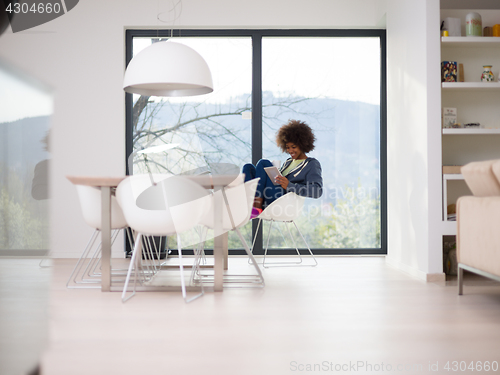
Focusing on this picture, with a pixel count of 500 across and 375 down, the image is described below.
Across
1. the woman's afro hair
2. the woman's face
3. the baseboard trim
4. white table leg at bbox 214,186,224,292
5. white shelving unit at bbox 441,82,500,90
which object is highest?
white shelving unit at bbox 441,82,500,90

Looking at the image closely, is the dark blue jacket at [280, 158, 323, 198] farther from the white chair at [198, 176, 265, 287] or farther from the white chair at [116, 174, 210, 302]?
the white chair at [116, 174, 210, 302]

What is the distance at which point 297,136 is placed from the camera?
457 centimetres

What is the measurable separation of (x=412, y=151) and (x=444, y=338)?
2138mm

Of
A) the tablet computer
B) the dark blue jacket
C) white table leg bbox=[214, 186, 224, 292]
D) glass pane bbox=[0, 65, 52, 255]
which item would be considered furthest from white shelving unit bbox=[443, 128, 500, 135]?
glass pane bbox=[0, 65, 52, 255]

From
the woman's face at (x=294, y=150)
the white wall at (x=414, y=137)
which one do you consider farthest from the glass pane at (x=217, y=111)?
the white wall at (x=414, y=137)

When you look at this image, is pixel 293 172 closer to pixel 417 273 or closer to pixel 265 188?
pixel 265 188

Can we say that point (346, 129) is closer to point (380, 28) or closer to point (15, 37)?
point (380, 28)

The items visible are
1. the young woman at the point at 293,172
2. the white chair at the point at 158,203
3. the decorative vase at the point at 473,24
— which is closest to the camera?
the white chair at the point at 158,203

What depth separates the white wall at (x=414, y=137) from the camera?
333 cm

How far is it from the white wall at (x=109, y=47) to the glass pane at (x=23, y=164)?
14.8 ft

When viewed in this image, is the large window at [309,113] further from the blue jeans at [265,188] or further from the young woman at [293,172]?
the blue jeans at [265,188]

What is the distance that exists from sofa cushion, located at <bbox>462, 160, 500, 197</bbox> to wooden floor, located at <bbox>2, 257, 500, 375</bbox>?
659mm

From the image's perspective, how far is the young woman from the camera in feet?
13.8

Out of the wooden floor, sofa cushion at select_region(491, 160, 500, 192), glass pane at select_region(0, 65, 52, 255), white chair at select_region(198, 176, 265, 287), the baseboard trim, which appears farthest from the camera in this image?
the baseboard trim
